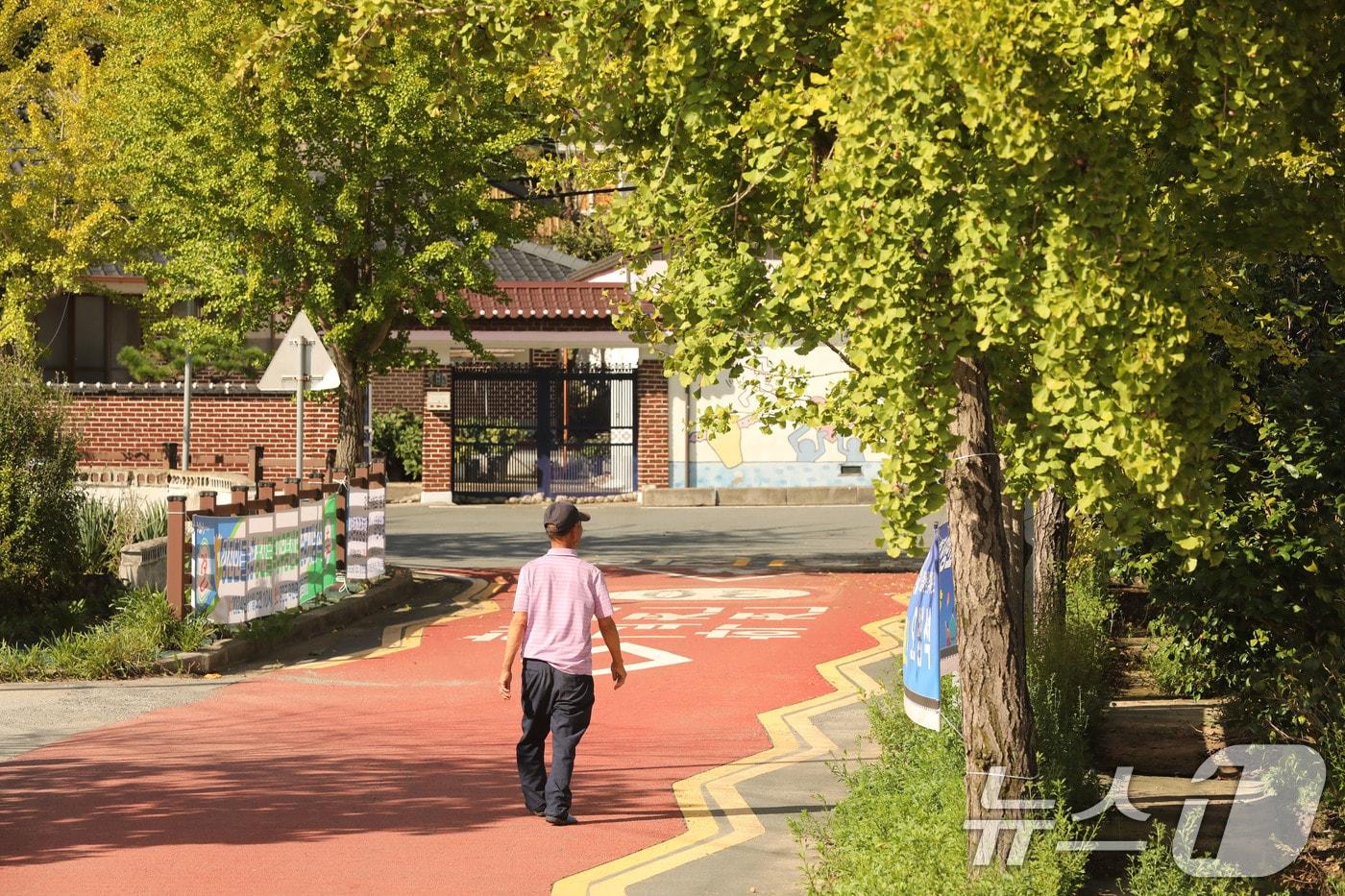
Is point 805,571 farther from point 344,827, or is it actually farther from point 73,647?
point 344,827

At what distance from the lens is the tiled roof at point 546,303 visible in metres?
33.0

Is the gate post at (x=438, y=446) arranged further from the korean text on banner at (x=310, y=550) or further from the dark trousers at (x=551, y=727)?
the dark trousers at (x=551, y=727)

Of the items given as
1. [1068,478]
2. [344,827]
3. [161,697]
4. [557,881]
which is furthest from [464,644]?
[1068,478]

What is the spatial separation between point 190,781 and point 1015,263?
6001mm

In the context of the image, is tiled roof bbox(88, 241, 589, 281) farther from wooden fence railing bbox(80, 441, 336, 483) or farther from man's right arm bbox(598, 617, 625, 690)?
man's right arm bbox(598, 617, 625, 690)

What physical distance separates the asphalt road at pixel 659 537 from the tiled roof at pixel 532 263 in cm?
949

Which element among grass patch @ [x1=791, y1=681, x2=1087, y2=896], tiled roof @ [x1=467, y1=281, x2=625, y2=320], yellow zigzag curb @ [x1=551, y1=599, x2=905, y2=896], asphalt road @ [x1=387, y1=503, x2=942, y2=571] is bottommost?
yellow zigzag curb @ [x1=551, y1=599, x2=905, y2=896]

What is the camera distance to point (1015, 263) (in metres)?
5.39

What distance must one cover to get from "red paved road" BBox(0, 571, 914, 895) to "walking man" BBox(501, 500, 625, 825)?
0.36 metres

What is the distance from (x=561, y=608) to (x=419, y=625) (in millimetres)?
8188

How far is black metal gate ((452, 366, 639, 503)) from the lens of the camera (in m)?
33.4

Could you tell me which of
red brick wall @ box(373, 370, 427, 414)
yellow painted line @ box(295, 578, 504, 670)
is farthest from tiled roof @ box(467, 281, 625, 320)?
yellow painted line @ box(295, 578, 504, 670)

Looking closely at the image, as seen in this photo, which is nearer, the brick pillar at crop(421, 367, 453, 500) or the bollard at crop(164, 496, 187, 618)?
the bollard at crop(164, 496, 187, 618)

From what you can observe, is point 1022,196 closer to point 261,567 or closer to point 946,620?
point 946,620
